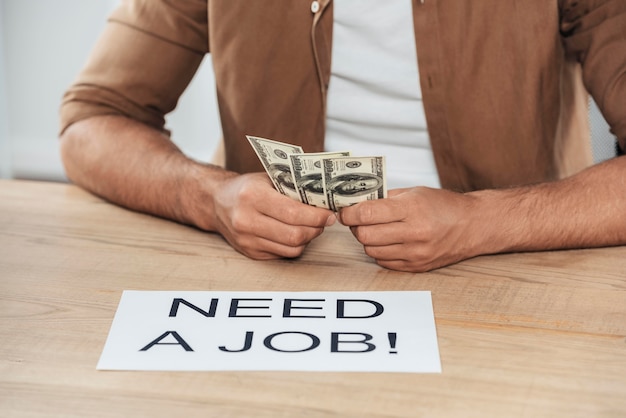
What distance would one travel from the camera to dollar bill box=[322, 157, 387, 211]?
1.25m

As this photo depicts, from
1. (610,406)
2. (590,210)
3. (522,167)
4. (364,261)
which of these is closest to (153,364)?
(364,261)

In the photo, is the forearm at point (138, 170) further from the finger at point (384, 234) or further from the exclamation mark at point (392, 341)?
the exclamation mark at point (392, 341)

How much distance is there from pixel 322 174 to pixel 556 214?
426mm

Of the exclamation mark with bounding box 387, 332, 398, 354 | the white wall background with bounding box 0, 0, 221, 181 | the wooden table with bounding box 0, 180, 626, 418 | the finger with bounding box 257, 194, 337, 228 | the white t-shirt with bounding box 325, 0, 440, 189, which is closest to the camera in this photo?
the wooden table with bounding box 0, 180, 626, 418

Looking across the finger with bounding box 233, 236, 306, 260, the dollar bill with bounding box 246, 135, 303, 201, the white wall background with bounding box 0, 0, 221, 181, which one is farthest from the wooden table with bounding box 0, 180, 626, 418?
the white wall background with bounding box 0, 0, 221, 181

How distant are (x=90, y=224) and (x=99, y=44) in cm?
51

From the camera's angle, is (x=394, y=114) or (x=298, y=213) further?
(x=394, y=114)

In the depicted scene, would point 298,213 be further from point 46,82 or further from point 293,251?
point 46,82

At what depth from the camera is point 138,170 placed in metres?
1.69

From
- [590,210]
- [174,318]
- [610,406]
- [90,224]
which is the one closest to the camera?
[610,406]

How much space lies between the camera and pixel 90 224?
1579 millimetres

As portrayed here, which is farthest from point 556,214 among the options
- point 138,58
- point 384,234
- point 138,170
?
point 138,58

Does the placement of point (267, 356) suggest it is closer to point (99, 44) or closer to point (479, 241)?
point (479, 241)

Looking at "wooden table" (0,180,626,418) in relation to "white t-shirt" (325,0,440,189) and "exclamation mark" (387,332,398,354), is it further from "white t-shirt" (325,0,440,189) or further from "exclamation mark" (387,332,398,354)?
"white t-shirt" (325,0,440,189)
